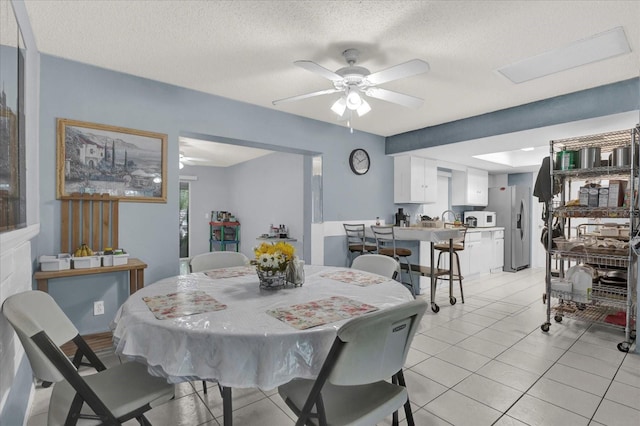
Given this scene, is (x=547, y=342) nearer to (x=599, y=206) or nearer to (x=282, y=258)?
(x=599, y=206)

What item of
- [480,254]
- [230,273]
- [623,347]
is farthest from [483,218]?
[230,273]

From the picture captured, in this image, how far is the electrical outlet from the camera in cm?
288

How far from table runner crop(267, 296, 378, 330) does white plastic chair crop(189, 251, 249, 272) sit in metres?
1.39

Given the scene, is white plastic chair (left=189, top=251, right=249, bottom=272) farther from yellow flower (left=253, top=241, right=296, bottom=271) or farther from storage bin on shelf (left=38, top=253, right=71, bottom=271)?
yellow flower (left=253, top=241, right=296, bottom=271)

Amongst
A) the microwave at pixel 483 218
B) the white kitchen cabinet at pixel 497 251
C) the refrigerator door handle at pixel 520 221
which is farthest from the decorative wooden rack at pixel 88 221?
the refrigerator door handle at pixel 520 221

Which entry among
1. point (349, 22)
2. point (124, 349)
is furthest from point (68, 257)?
point (349, 22)

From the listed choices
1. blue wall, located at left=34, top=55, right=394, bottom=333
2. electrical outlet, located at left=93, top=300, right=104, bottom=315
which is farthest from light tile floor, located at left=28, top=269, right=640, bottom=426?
blue wall, located at left=34, top=55, right=394, bottom=333

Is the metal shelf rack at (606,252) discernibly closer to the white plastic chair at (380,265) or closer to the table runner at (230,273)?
the white plastic chair at (380,265)

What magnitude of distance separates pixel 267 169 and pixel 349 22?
5.16 meters

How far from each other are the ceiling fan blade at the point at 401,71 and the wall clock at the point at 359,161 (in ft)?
8.09

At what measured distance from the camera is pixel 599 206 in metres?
3.19

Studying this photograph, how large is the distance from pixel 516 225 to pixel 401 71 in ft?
19.3

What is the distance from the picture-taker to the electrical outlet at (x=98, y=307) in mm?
2881

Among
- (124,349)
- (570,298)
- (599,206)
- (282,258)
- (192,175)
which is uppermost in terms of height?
(192,175)
